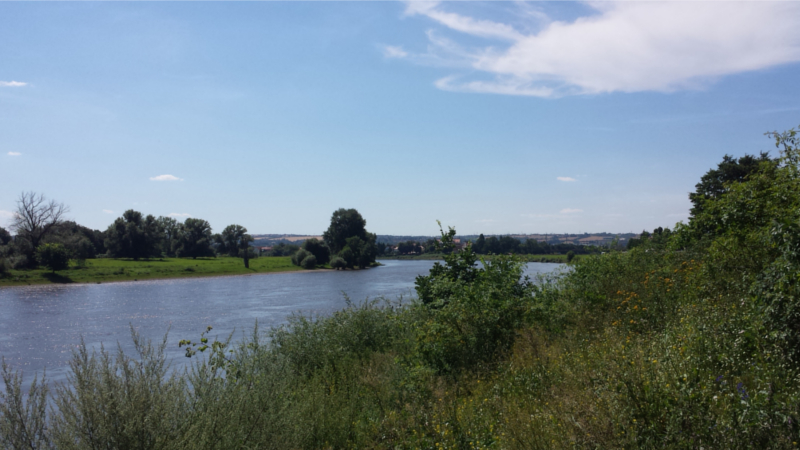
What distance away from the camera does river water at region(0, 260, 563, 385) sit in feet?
65.9

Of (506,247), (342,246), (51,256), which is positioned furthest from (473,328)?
(342,246)

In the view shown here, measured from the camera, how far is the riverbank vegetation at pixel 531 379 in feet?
11.4

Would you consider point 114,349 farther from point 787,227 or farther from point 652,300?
point 787,227

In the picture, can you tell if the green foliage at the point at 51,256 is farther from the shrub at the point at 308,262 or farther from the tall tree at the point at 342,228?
the tall tree at the point at 342,228

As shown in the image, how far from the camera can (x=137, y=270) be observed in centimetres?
5766

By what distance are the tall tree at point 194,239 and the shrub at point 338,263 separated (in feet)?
76.7

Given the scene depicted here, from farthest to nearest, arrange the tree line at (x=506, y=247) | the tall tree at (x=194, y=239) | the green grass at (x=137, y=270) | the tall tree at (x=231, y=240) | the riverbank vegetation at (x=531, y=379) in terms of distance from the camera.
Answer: the tall tree at (x=231, y=240) → the tall tree at (x=194, y=239) → the green grass at (x=137, y=270) → the tree line at (x=506, y=247) → the riverbank vegetation at (x=531, y=379)

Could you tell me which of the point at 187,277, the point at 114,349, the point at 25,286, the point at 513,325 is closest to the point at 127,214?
the point at 187,277

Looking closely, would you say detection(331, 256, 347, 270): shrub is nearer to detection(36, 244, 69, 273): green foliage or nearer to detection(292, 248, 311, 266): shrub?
detection(292, 248, 311, 266): shrub

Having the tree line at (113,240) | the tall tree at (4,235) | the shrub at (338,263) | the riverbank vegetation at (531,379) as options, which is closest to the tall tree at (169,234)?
the tree line at (113,240)

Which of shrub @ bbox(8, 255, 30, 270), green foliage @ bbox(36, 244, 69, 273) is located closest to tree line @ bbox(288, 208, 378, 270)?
green foliage @ bbox(36, 244, 69, 273)

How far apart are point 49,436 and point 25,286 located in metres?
54.3

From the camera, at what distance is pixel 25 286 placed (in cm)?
4619

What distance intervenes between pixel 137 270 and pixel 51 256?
29.7ft
